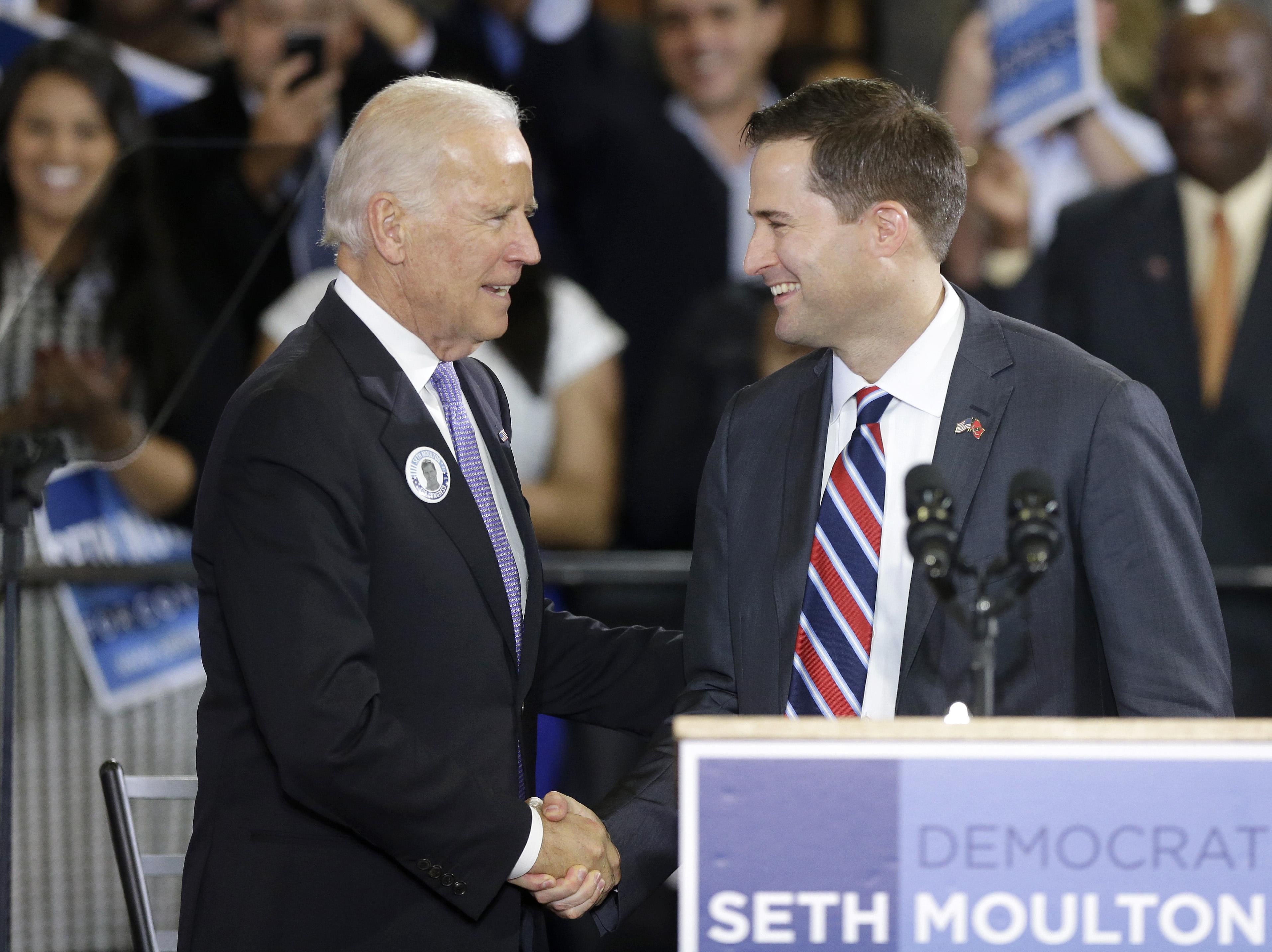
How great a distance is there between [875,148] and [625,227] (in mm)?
2164

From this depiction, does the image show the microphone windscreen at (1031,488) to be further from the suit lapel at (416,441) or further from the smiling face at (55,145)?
the smiling face at (55,145)

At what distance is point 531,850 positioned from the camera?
1.89m

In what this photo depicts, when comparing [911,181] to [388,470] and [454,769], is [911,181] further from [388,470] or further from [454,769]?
[454,769]

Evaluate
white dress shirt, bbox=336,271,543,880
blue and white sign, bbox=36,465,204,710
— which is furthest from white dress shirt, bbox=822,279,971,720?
blue and white sign, bbox=36,465,204,710

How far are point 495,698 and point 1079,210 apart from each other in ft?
9.75

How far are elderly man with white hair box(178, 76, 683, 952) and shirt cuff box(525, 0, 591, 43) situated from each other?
7.25ft

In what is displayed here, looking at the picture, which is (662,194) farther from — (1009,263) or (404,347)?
(404,347)

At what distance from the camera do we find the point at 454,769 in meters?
1.82

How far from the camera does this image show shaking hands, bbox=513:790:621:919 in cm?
191

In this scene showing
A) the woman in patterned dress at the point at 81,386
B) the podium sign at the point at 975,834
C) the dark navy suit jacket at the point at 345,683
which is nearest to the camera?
the podium sign at the point at 975,834

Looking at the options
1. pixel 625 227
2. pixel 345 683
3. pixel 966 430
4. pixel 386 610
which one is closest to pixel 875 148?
pixel 966 430

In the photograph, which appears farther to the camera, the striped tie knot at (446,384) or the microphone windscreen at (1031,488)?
the striped tie knot at (446,384)

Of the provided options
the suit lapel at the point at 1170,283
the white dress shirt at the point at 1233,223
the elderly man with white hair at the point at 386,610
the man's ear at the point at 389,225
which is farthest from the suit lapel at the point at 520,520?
the white dress shirt at the point at 1233,223

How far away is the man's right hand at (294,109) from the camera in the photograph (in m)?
4.14
